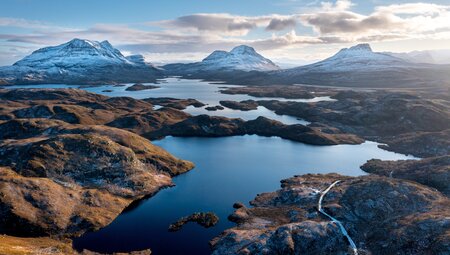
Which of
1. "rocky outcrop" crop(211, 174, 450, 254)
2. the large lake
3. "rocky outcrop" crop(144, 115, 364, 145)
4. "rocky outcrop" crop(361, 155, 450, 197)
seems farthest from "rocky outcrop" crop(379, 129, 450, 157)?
"rocky outcrop" crop(211, 174, 450, 254)

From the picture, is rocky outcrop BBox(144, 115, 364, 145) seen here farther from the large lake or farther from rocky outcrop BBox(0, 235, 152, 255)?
rocky outcrop BBox(0, 235, 152, 255)

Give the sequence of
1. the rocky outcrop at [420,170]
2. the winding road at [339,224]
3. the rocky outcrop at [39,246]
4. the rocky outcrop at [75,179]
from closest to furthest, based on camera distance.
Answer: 1. the rocky outcrop at [39,246]
2. the winding road at [339,224]
3. the rocky outcrop at [75,179]
4. the rocky outcrop at [420,170]

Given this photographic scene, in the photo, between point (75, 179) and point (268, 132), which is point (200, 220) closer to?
point (75, 179)

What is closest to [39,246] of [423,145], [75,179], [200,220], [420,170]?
[75,179]

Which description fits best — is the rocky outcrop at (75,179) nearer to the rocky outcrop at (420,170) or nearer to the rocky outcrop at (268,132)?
the rocky outcrop at (268,132)

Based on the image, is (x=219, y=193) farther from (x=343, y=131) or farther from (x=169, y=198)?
(x=343, y=131)

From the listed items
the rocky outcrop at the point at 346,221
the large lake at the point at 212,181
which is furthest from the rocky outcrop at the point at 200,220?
the rocky outcrop at the point at 346,221
